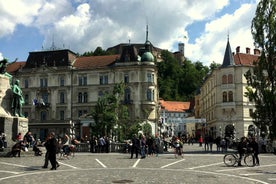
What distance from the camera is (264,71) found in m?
34.4

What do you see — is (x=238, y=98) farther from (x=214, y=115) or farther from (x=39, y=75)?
(x=39, y=75)

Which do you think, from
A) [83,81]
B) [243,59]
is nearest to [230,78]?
[243,59]

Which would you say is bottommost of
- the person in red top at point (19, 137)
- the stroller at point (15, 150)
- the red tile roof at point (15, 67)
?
the stroller at point (15, 150)

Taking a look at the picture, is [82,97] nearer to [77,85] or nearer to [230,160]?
[77,85]

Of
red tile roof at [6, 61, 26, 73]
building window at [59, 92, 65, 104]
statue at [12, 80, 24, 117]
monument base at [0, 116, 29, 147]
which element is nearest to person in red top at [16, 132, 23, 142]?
monument base at [0, 116, 29, 147]

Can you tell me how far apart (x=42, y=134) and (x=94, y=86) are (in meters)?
12.6

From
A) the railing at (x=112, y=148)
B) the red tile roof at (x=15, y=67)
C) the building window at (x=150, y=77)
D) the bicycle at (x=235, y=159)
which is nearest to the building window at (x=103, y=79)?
the building window at (x=150, y=77)

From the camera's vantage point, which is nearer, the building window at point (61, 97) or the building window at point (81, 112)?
the building window at point (81, 112)

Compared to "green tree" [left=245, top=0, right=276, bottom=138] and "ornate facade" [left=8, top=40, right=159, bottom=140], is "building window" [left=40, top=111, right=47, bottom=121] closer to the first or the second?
"ornate facade" [left=8, top=40, right=159, bottom=140]

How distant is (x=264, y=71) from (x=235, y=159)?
15.7 meters

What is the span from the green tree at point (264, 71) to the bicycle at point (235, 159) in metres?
10.4

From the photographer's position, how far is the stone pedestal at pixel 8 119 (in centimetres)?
2528

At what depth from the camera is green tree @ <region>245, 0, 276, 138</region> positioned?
1264 inches

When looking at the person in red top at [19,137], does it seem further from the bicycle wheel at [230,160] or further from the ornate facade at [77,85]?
the ornate facade at [77,85]
